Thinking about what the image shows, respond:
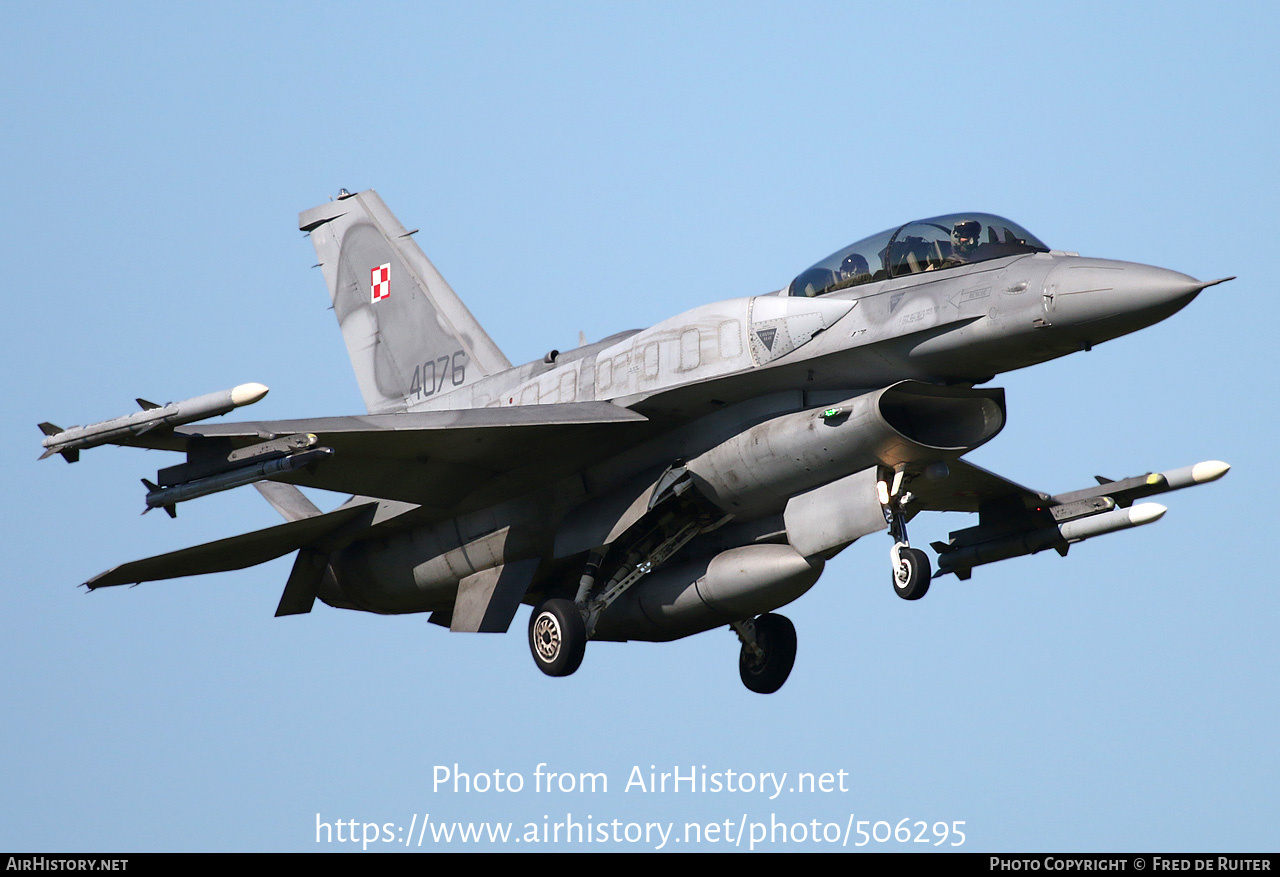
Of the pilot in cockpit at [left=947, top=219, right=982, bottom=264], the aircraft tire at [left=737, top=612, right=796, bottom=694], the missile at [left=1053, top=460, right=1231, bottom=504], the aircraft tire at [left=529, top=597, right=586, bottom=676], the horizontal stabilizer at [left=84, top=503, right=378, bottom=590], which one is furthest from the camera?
the aircraft tire at [left=737, top=612, right=796, bottom=694]

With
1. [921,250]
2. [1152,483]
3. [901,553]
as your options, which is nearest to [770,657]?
[901,553]

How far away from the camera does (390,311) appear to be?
22062mm

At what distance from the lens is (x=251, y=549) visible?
18828 millimetres

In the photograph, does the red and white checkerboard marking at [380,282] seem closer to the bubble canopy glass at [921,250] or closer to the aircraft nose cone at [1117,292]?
the bubble canopy glass at [921,250]

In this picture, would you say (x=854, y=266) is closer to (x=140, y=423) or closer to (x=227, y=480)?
(x=227, y=480)

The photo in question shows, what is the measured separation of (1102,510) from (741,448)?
4.75 metres

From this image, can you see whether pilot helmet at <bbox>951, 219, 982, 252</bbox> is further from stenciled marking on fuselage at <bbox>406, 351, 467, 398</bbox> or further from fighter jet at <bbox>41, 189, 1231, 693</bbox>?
stenciled marking on fuselage at <bbox>406, 351, 467, 398</bbox>

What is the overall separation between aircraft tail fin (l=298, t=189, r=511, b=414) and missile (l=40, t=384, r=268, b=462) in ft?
23.2

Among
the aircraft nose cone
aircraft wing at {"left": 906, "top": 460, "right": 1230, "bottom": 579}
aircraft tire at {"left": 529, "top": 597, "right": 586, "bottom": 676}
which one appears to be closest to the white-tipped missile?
aircraft wing at {"left": 906, "top": 460, "right": 1230, "bottom": 579}

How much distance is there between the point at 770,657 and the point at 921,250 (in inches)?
241

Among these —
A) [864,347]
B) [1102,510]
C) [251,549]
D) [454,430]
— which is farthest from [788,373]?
[251,549]

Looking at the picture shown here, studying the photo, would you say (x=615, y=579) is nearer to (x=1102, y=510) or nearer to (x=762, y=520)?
(x=762, y=520)

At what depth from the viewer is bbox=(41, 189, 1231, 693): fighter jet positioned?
15211 millimetres

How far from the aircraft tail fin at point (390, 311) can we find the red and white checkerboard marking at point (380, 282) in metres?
0.01
